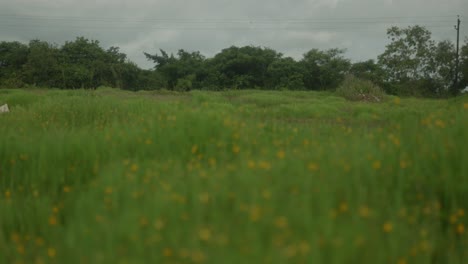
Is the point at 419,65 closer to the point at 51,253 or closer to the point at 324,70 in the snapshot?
the point at 324,70

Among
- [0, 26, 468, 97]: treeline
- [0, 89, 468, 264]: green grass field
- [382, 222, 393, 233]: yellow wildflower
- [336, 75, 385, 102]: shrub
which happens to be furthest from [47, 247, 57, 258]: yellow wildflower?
[0, 26, 468, 97]: treeline

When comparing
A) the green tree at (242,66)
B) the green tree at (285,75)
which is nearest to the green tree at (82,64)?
the green tree at (242,66)

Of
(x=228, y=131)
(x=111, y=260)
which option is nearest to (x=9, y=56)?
(x=228, y=131)

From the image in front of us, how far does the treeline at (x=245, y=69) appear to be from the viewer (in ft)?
93.8

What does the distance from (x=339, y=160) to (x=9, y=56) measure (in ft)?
106

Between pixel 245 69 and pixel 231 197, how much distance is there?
28833mm

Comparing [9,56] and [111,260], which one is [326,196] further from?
[9,56]

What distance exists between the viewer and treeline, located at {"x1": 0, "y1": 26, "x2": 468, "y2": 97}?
2858 centimetres

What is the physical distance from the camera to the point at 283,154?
362cm

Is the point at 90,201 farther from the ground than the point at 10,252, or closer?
farther from the ground

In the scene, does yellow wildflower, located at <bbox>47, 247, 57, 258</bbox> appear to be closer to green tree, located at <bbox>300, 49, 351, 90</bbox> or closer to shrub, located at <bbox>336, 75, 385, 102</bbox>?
shrub, located at <bbox>336, 75, 385, 102</bbox>

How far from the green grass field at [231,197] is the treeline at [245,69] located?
23997mm

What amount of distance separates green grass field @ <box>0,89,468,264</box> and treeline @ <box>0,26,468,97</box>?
23997 mm

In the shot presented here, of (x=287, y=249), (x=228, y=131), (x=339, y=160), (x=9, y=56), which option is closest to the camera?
(x=287, y=249)
